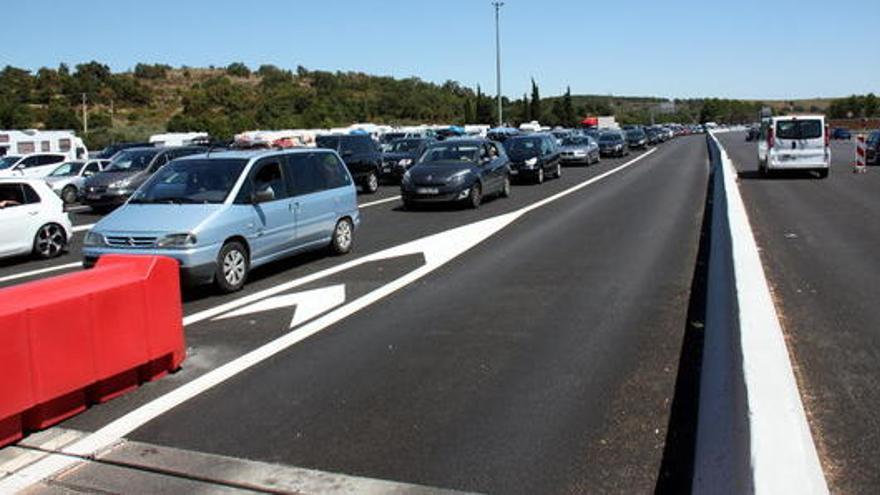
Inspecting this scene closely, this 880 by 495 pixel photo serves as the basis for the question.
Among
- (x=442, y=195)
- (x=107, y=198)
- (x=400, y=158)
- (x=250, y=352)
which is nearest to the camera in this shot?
(x=250, y=352)

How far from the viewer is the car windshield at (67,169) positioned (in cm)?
2861

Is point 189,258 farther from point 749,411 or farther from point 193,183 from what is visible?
point 749,411

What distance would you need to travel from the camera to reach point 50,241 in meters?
14.2

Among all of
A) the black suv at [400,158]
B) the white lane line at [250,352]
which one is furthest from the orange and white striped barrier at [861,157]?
the white lane line at [250,352]

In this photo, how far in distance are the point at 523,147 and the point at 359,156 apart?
5.64m

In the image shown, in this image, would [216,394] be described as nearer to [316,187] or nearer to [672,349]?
[672,349]

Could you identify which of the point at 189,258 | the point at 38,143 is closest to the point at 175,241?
the point at 189,258

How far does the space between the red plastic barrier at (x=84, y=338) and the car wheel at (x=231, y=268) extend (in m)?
3.10

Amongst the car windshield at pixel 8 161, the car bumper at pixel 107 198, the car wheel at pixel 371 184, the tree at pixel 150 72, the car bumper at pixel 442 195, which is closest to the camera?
the car bumper at pixel 442 195

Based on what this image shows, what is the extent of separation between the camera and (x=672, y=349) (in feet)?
22.6

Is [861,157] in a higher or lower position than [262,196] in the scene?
lower

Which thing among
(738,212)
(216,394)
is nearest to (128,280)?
(216,394)

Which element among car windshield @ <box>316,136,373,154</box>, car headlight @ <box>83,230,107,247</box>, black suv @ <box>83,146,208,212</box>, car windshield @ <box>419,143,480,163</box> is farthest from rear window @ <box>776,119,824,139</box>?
car headlight @ <box>83,230,107,247</box>

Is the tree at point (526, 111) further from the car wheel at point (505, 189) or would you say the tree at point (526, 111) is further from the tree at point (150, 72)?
the car wheel at point (505, 189)
